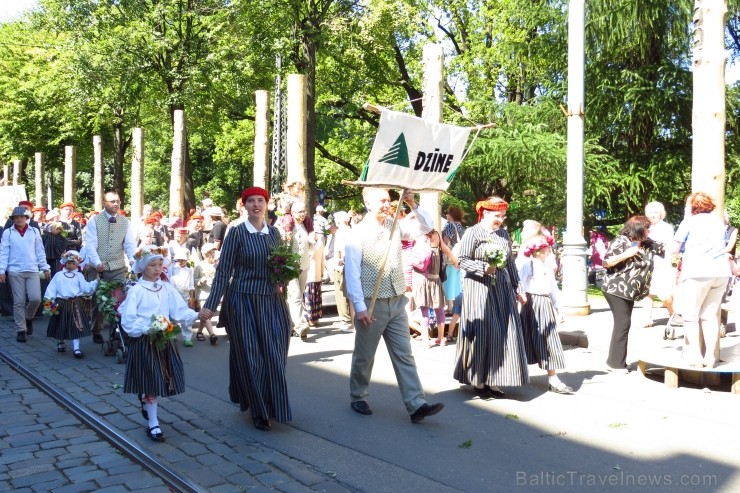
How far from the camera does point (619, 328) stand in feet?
28.3

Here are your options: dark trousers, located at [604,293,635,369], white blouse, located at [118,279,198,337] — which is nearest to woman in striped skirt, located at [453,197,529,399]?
dark trousers, located at [604,293,635,369]

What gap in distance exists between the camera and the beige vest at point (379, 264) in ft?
22.1

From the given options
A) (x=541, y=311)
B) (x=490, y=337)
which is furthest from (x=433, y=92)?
(x=490, y=337)

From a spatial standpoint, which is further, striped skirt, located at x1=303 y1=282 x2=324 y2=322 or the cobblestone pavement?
striped skirt, located at x1=303 y1=282 x2=324 y2=322

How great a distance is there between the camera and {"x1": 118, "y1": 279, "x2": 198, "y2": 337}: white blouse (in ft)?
20.4

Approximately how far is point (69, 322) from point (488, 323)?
217 inches

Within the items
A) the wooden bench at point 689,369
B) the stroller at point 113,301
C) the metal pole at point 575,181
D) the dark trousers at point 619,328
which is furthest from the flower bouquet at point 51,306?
the metal pole at point 575,181

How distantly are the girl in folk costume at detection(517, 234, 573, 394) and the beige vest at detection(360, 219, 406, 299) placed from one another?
1.73 meters

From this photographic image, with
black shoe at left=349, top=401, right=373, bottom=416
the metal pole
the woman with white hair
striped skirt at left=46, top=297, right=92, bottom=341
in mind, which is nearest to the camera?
black shoe at left=349, top=401, right=373, bottom=416

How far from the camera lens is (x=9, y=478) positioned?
531 centimetres

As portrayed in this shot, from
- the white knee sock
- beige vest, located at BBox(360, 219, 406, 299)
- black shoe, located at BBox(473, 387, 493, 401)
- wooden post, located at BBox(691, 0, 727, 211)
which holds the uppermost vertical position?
wooden post, located at BBox(691, 0, 727, 211)

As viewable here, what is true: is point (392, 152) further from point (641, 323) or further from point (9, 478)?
point (641, 323)

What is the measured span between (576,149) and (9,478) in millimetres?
10006

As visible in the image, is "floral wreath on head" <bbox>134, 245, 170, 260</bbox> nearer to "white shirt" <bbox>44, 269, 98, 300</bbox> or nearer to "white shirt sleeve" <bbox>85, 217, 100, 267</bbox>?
"white shirt sleeve" <bbox>85, 217, 100, 267</bbox>
